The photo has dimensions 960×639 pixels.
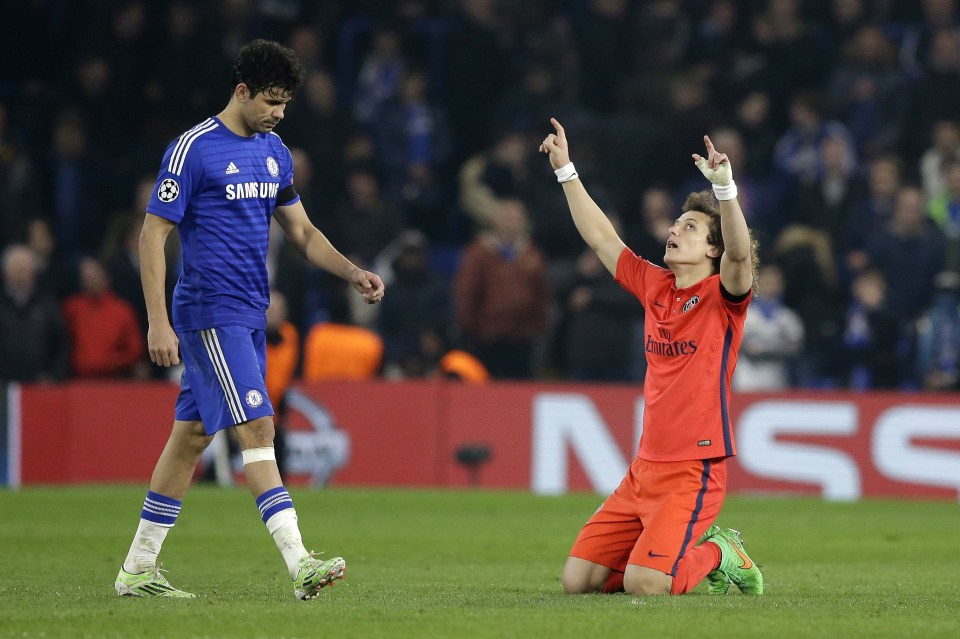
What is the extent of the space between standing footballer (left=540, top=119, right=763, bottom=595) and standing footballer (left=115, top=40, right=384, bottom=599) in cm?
139

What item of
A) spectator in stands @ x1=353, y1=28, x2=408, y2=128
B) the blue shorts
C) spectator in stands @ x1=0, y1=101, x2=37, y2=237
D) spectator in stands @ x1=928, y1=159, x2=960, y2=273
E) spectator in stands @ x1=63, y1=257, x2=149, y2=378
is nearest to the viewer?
the blue shorts

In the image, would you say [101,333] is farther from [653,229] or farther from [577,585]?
[577,585]

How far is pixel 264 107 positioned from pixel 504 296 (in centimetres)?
896

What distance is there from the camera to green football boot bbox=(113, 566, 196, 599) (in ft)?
22.0

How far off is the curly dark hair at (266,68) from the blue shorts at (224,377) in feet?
3.52

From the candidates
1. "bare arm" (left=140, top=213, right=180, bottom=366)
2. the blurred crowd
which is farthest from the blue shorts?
the blurred crowd

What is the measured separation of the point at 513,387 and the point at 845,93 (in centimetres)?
548

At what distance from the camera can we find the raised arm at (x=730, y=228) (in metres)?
6.53

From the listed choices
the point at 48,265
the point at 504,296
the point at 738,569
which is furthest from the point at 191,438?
the point at 48,265

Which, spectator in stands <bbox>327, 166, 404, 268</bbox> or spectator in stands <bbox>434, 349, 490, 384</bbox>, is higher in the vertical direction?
spectator in stands <bbox>327, 166, 404, 268</bbox>

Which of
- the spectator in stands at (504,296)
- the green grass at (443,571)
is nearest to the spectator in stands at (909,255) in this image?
the green grass at (443,571)

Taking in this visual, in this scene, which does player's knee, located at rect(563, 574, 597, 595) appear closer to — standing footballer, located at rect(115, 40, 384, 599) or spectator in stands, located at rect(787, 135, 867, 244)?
standing footballer, located at rect(115, 40, 384, 599)

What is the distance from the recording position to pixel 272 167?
6883 mm

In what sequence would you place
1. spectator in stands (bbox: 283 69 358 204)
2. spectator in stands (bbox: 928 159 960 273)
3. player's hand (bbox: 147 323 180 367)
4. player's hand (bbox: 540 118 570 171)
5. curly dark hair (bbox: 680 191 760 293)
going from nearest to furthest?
player's hand (bbox: 147 323 180 367) < curly dark hair (bbox: 680 191 760 293) < player's hand (bbox: 540 118 570 171) < spectator in stands (bbox: 928 159 960 273) < spectator in stands (bbox: 283 69 358 204)
